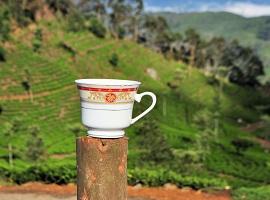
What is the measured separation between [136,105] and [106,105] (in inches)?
1757

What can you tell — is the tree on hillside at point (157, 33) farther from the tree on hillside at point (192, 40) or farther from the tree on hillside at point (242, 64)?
the tree on hillside at point (242, 64)

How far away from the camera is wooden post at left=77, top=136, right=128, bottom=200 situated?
12.7 feet

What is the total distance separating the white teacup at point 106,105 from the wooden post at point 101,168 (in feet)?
0.31

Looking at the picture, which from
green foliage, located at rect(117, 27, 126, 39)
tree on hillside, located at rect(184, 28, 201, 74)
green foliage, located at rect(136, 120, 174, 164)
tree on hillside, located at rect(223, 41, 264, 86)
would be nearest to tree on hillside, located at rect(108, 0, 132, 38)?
green foliage, located at rect(117, 27, 126, 39)

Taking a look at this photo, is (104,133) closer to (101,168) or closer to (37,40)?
(101,168)

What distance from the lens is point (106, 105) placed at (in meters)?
4.01

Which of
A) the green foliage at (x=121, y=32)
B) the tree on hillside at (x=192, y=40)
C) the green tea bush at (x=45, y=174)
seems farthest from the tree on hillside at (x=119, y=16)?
the green tea bush at (x=45, y=174)

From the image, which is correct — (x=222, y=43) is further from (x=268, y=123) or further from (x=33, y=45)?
(x=33, y=45)

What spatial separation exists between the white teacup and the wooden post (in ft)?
0.31

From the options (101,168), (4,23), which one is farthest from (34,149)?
(4,23)

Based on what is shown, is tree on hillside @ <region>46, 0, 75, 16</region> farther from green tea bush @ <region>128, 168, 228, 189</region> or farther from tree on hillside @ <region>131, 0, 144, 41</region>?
green tea bush @ <region>128, 168, 228, 189</region>

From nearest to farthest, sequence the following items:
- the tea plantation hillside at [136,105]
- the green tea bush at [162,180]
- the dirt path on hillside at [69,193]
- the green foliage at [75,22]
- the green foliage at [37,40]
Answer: the dirt path on hillside at [69,193] → the green tea bush at [162,180] → the tea plantation hillside at [136,105] → the green foliage at [37,40] → the green foliage at [75,22]

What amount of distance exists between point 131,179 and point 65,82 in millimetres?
48885

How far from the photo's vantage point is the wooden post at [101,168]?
3.88 metres
